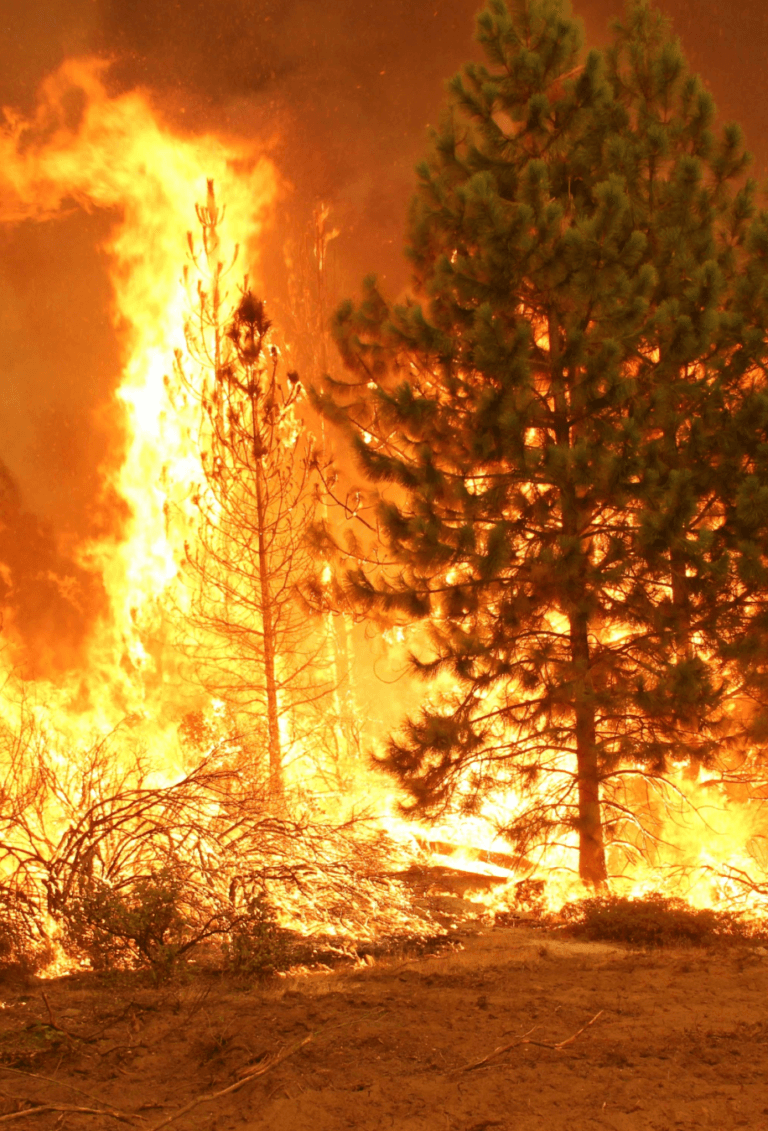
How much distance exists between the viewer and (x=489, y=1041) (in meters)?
4.82

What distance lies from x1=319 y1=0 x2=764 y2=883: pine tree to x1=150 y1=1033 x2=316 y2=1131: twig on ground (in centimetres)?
475

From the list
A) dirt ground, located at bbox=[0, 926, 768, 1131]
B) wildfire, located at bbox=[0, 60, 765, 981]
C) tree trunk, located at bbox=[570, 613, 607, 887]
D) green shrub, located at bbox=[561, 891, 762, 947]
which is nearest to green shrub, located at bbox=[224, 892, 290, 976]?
dirt ground, located at bbox=[0, 926, 768, 1131]

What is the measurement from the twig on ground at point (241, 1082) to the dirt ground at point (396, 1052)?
17mm

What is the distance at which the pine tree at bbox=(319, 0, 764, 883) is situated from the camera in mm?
8750

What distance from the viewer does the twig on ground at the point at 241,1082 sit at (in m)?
3.97

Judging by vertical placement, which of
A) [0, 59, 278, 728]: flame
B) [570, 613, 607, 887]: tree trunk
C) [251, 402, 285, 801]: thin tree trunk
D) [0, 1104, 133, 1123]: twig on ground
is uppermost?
[0, 59, 278, 728]: flame

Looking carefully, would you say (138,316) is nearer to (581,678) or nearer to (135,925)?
(581,678)

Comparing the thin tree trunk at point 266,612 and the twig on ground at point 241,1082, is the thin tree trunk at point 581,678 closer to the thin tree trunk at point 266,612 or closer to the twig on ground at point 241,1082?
the thin tree trunk at point 266,612

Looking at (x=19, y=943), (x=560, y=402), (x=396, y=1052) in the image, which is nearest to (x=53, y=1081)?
(x=396, y=1052)

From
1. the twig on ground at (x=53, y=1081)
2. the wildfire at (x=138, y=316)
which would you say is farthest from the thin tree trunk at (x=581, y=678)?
the twig on ground at (x=53, y=1081)

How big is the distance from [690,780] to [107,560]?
11.9 m

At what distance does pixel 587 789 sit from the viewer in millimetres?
9703

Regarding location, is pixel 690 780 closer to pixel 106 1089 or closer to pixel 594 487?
pixel 594 487

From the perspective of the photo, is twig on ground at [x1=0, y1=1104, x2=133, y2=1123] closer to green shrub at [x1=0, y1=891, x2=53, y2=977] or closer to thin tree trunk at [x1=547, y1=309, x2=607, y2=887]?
green shrub at [x1=0, y1=891, x2=53, y2=977]
